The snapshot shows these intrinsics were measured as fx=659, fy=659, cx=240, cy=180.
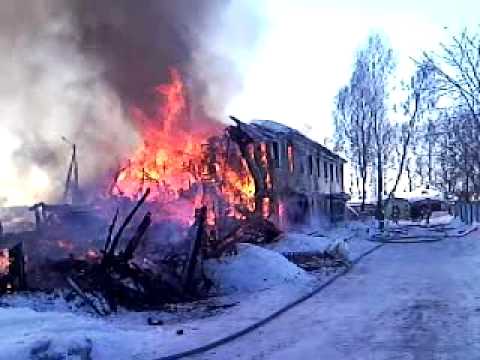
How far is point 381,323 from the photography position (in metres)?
10.5

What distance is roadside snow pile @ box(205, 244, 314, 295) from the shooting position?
15.1 metres

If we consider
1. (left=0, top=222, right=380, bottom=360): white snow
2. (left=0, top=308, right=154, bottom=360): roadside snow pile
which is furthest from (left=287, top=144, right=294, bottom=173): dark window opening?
(left=0, top=308, right=154, bottom=360): roadside snow pile

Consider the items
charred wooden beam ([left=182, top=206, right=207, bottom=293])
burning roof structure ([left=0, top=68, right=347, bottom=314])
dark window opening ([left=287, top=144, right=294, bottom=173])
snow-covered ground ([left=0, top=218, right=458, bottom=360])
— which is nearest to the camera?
snow-covered ground ([left=0, top=218, right=458, bottom=360])

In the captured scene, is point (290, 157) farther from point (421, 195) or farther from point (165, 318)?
point (421, 195)

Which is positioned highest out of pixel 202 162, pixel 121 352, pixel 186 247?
pixel 202 162

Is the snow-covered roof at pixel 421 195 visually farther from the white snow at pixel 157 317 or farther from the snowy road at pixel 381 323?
the white snow at pixel 157 317

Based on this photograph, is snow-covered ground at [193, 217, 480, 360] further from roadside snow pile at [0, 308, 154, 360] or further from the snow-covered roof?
the snow-covered roof

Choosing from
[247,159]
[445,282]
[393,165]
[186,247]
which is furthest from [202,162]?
[393,165]

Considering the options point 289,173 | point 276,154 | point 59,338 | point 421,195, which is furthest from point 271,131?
point 421,195

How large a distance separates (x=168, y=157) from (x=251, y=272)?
8481mm

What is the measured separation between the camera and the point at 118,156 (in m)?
28.2

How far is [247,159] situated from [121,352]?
19.7 m

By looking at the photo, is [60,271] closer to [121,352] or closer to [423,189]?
[121,352]

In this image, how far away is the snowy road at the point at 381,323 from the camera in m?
8.50
